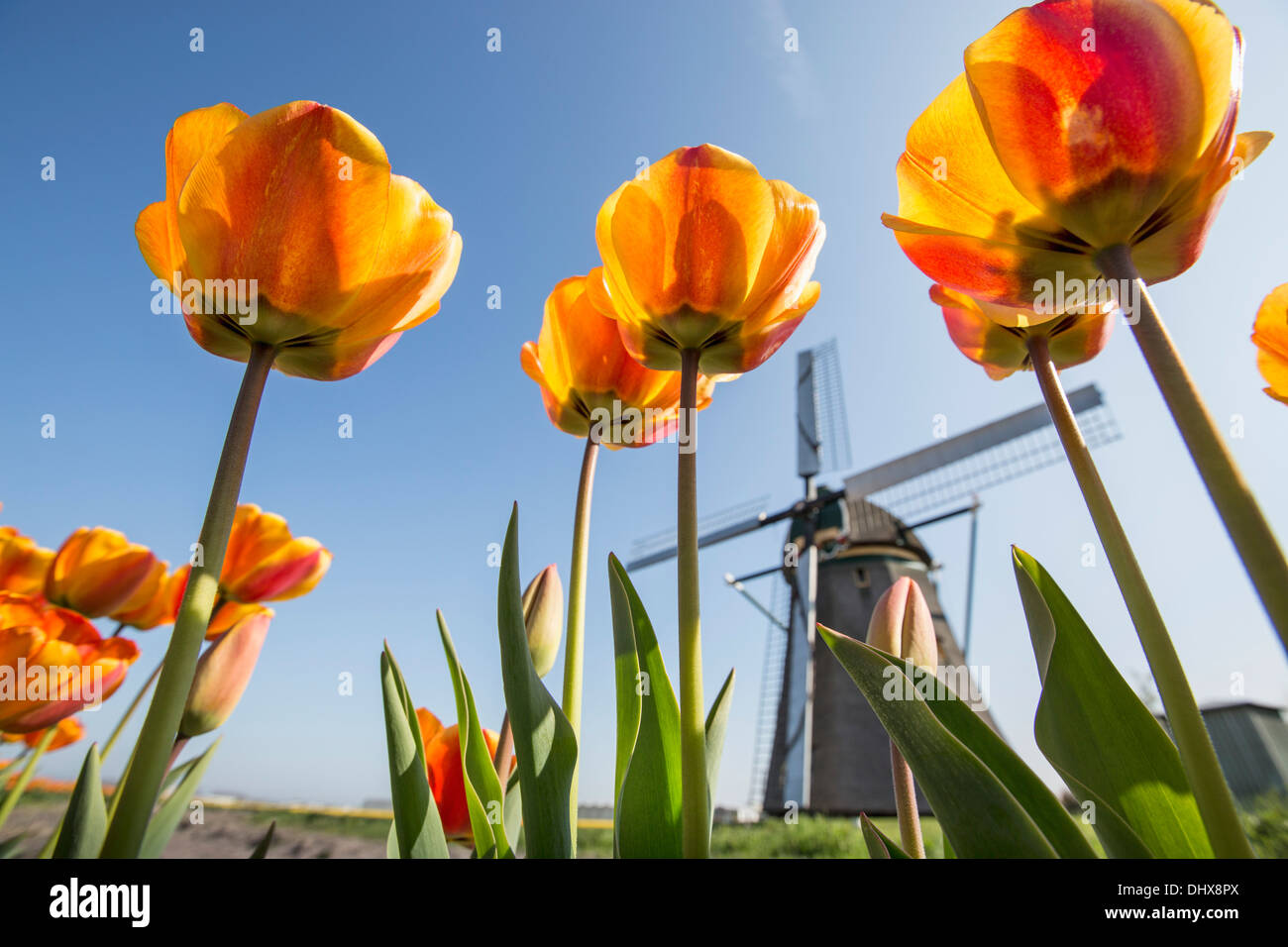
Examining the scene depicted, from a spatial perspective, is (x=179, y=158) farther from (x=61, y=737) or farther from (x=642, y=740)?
(x=61, y=737)

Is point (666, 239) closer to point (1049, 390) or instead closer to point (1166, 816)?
point (1049, 390)

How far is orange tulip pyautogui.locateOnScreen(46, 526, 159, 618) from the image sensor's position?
1460 millimetres

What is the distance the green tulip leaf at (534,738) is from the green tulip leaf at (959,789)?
0.29 meters

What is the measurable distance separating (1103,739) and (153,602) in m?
1.79

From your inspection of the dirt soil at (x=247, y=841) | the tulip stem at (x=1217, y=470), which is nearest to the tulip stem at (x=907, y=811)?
the tulip stem at (x=1217, y=470)

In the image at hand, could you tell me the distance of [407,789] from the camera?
2.19ft

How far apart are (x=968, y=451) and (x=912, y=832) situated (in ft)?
54.5

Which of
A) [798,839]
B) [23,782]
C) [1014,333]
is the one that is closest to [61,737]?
[23,782]

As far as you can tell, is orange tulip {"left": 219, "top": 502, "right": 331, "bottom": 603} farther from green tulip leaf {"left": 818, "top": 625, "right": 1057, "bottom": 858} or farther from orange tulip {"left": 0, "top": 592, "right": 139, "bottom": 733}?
green tulip leaf {"left": 818, "top": 625, "right": 1057, "bottom": 858}

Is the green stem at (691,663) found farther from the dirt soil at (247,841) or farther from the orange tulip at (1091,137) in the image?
the dirt soil at (247,841)

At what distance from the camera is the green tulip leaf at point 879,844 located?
25.5 inches

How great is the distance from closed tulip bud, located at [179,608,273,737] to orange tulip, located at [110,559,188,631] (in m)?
0.78

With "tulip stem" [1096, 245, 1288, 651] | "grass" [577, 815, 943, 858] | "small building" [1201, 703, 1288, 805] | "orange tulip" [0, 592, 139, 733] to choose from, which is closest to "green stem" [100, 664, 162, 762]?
"orange tulip" [0, 592, 139, 733]

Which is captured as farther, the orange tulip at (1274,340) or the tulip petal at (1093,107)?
the orange tulip at (1274,340)
